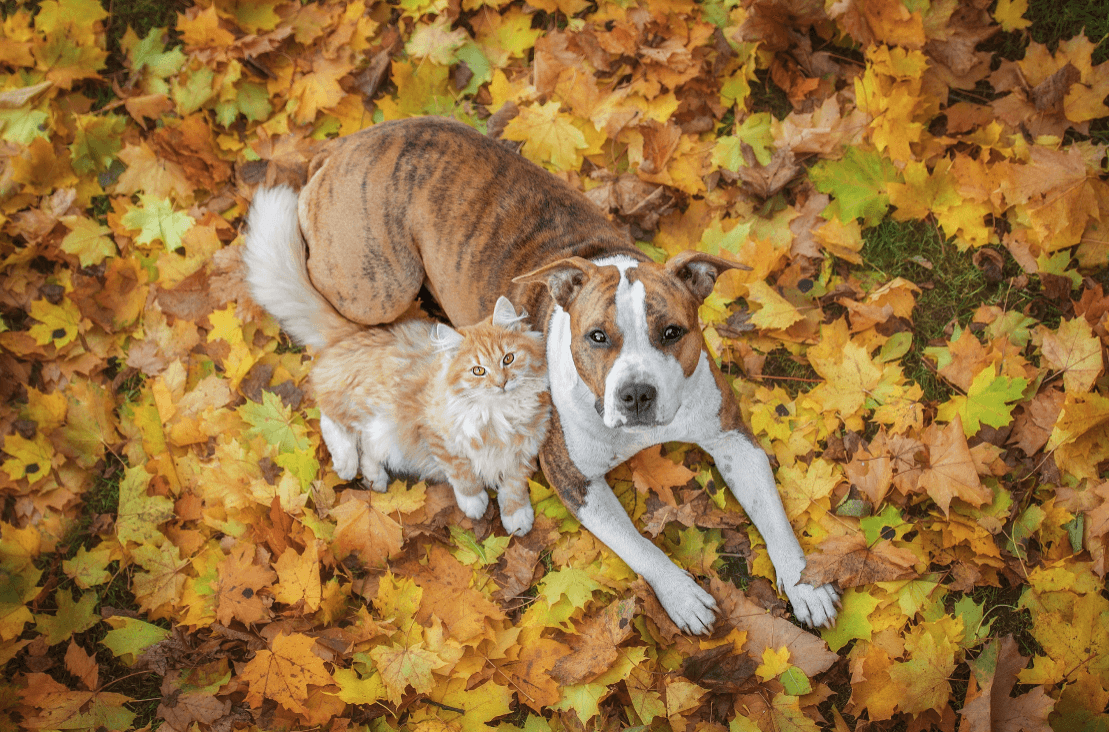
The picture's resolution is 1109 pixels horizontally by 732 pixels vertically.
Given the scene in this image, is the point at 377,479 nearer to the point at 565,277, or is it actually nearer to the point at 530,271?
the point at 530,271

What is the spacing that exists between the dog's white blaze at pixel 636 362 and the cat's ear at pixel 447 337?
2.84 ft

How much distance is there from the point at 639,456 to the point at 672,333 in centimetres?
110

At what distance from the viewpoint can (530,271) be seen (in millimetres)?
3301

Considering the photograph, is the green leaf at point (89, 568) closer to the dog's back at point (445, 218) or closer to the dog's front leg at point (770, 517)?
the dog's back at point (445, 218)

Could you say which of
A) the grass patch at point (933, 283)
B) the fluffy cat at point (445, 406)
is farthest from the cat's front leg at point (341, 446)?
the grass patch at point (933, 283)

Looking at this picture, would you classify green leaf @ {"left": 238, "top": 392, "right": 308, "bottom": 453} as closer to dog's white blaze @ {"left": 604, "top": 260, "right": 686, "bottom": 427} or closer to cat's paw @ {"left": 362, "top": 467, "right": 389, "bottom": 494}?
cat's paw @ {"left": 362, "top": 467, "right": 389, "bottom": 494}

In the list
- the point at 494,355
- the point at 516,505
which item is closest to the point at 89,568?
the point at 516,505

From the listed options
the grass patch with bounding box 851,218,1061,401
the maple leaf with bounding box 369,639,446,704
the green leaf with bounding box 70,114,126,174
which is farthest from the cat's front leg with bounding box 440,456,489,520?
the green leaf with bounding box 70,114,126,174

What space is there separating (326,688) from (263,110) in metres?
3.66

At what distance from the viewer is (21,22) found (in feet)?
14.9

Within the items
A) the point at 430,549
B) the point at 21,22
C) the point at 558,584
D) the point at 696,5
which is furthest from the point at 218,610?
the point at 696,5

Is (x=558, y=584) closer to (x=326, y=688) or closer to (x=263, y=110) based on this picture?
(x=326, y=688)

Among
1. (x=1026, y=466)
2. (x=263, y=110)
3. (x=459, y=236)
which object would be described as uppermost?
(x=263, y=110)

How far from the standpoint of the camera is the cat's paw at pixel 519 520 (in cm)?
372
